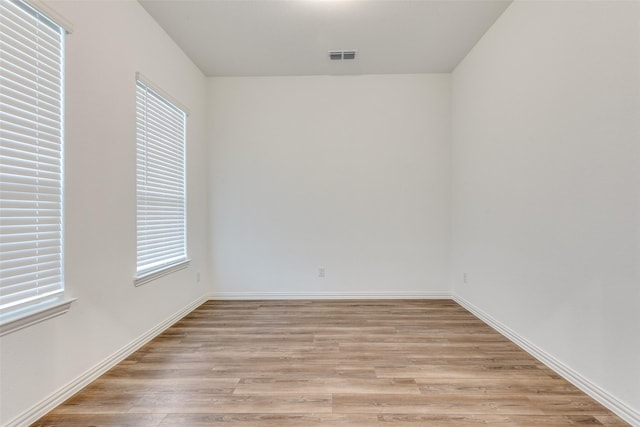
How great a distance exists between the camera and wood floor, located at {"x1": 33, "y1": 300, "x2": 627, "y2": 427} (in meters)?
1.68

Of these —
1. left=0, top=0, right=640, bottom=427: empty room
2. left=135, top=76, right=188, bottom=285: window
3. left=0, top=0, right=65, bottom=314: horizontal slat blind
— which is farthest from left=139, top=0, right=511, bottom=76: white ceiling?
left=0, top=0, right=65, bottom=314: horizontal slat blind

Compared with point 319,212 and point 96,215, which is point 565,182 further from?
point 96,215

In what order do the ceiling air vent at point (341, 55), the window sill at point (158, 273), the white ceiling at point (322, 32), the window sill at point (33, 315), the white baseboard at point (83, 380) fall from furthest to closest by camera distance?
the ceiling air vent at point (341, 55)
the white ceiling at point (322, 32)
the window sill at point (158, 273)
the white baseboard at point (83, 380)
the window sill at point (33, 315)

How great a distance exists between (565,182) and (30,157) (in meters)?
3.35

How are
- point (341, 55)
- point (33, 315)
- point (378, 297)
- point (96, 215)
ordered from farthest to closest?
1. point (378, 297)
2. point (341, 55)
3. point (96, 215)
4. point (33, 315)

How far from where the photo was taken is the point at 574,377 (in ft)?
6.40

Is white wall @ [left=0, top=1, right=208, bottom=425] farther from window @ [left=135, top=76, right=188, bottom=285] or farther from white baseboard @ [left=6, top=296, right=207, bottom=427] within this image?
window @ [left=135, top=76, right=188, bottom=285]

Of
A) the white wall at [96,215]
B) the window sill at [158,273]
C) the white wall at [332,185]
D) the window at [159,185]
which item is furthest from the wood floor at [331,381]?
the white wall at [332,185]

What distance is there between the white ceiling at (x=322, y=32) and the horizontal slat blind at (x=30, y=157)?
4.14ft

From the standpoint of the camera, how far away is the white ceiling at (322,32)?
2.63 meters

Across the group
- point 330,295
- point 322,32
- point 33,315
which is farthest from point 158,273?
point 322,32

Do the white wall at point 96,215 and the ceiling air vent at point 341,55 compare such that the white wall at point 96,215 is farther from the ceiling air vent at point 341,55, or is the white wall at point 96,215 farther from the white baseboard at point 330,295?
the ceiling air vent at point 341,55

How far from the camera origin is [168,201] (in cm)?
309

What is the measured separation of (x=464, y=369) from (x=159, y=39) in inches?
156
